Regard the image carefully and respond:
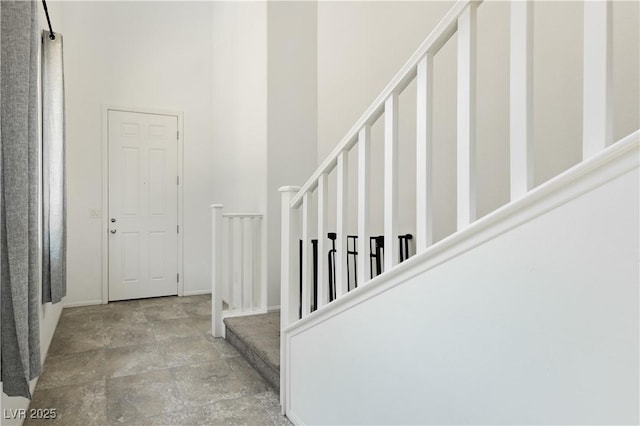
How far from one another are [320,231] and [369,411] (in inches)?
30.0

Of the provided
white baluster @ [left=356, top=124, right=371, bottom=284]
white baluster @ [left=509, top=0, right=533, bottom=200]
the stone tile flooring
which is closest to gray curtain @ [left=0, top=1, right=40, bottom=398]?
the stone tile flooring

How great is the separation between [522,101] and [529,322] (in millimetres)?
528

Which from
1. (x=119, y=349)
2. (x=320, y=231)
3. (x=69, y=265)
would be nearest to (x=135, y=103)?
(x=69, y=265)

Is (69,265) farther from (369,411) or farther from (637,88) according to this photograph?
(637,88)

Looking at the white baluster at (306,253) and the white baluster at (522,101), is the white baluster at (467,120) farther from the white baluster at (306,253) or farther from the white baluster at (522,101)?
the white baluster at (306,253)

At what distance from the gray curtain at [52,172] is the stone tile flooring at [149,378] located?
1.79ft

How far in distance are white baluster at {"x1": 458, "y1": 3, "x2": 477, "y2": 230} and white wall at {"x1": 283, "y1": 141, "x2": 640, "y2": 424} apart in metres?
0.10

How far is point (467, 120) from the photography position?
1.12m

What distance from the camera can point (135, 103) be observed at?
4.83 m

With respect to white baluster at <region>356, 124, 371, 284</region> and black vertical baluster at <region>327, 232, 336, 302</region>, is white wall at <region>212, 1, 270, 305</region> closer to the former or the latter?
black vertical baluster at <region>327, 232, 336, 302</region>

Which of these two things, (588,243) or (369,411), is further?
(369,411)

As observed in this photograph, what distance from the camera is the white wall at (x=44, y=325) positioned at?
1842mm

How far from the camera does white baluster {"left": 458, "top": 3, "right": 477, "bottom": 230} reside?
Result: 1109mm

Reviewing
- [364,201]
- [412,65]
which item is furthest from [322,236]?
[412,65]
